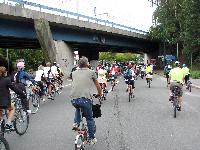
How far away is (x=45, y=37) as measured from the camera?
3609 cm

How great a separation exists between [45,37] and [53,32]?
Result: 5.45 meters

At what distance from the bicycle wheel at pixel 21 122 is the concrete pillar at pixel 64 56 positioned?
95.9 feet

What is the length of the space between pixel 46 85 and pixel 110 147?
37.6 feet

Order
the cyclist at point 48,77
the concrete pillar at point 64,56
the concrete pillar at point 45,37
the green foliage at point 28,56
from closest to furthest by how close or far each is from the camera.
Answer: the cyclist at point 48,77, the concrete pillar at point 45,37, the concrete pillar at point 64,56, the green foliage at point 28,56

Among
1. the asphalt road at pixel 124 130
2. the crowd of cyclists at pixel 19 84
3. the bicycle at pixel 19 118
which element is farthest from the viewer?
the bicycle at pixel 19 118

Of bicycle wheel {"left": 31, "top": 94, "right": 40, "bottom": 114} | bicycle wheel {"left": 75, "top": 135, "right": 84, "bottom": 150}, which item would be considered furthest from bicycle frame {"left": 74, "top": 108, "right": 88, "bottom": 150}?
bicycle wheel {"left": 31, "top": 94, "right": 40, "bottom": 114}

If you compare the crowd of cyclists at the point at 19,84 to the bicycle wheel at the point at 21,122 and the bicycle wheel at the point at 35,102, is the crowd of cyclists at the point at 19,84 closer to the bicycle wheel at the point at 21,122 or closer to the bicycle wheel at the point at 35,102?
the bicycle wheel at the point at 21,122

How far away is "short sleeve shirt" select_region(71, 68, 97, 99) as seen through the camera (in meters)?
8.40

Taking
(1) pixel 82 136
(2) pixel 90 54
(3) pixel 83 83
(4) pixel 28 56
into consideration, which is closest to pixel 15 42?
(2) pixel 90 54

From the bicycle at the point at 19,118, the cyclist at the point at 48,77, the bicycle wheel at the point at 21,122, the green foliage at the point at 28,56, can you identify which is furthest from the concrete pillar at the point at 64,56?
the green foliage at the point at 28,56

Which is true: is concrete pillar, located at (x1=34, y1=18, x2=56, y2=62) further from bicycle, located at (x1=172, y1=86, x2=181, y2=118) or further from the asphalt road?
bicycle, located at (x1=172, y1=86, x2=181, y2=118)

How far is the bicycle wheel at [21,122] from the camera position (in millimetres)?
11041

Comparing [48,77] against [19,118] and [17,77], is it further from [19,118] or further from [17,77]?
[19,118]

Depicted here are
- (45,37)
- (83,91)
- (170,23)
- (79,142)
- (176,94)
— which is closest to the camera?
(79,142)
